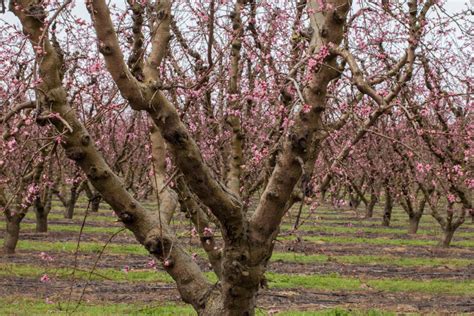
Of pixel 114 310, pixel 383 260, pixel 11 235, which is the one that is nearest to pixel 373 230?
pixel 383 260

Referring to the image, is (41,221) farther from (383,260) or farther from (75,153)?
(75,153)

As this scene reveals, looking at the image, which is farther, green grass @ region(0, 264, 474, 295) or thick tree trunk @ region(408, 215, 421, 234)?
thick tree trunk @ region(408, 215, 421, 234)

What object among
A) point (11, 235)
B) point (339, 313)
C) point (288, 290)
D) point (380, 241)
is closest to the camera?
point (339, 313)

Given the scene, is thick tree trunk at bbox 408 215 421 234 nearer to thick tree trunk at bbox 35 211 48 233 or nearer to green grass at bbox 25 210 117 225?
green grass at bbox 25 210 117 225

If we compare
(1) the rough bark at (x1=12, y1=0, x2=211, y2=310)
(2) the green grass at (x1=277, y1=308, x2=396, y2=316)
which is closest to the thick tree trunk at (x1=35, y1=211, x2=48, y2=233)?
(2) the green grass at (x1=277, y1=308, x2=396, y2=316)

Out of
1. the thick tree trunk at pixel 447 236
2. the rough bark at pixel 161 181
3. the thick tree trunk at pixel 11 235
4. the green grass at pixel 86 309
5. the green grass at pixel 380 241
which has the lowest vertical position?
the green grass at pixel 86 309

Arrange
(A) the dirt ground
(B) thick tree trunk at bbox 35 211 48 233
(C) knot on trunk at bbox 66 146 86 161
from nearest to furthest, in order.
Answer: (C) knot on trunk at bbox 66 146 86 161 < (A) the dirt ground < (B) thick tree trunk at bbox 35 211 48 233

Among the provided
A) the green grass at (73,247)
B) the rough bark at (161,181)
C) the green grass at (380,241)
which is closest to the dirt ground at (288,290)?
the green grass at (73,247)

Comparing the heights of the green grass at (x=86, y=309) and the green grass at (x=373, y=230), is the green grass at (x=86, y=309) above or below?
below

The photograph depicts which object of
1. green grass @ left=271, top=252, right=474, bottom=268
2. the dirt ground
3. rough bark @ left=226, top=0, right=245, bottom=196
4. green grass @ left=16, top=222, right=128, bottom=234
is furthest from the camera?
green grass @ left=16, top=222, right=128, bottom=234

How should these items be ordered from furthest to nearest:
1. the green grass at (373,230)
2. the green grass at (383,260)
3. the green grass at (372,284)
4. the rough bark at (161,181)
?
the green grass at (373,230) → the green grass at (383,260) → the green grass at (372,284) → the rough bark at (161,181)

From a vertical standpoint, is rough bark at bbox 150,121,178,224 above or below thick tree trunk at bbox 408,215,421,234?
above

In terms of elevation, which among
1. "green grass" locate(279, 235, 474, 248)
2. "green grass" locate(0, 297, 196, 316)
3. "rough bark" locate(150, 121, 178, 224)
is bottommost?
"green grass" locate(0, 297, 196, 316)

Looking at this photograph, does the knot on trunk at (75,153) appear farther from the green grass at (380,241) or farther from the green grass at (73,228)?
the green grass at (73,228)
